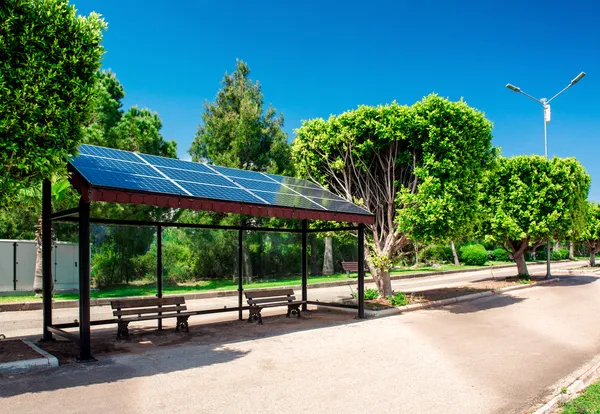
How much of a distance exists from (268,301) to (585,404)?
847 cm

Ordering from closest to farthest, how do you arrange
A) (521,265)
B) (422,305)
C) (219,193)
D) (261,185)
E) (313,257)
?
(219,193) < (261,185) < (422,305) < (521,265) < (313,257)

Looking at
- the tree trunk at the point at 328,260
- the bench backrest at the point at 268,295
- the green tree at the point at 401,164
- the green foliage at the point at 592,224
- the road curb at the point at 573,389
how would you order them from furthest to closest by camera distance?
the green foliage at the point at 592,224 < the tree trunk at the point at 328,260 < the green tree at the point at 401,164 < the bench backrest at the point at 268,295 < the road curb at the point at 573,389

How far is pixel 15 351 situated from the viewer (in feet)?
26.4

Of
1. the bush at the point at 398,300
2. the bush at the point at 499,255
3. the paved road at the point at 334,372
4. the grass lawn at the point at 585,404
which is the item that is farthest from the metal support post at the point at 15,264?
the bush at the point at 499,255

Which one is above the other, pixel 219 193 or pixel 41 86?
pixel 41 86

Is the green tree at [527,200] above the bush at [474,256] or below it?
above

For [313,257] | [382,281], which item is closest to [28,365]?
[382,281]

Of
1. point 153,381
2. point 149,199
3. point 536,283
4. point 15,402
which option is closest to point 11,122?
point 149,199

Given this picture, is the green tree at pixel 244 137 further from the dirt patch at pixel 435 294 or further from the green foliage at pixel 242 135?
the dirt patch at pixel 435 294

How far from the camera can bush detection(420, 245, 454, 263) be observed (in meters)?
39.8

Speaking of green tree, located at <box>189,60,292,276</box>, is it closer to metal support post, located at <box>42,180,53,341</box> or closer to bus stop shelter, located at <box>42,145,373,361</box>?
bus stop shelter, located at <box>42,145,373,361</box>

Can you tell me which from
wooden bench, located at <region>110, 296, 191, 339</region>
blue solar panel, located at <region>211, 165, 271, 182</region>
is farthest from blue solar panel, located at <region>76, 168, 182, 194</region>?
blue solar panel, located at <region>211, 165, 271, 182</region>

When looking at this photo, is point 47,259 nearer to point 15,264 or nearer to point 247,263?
point 15,264

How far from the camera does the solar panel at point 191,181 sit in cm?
883
